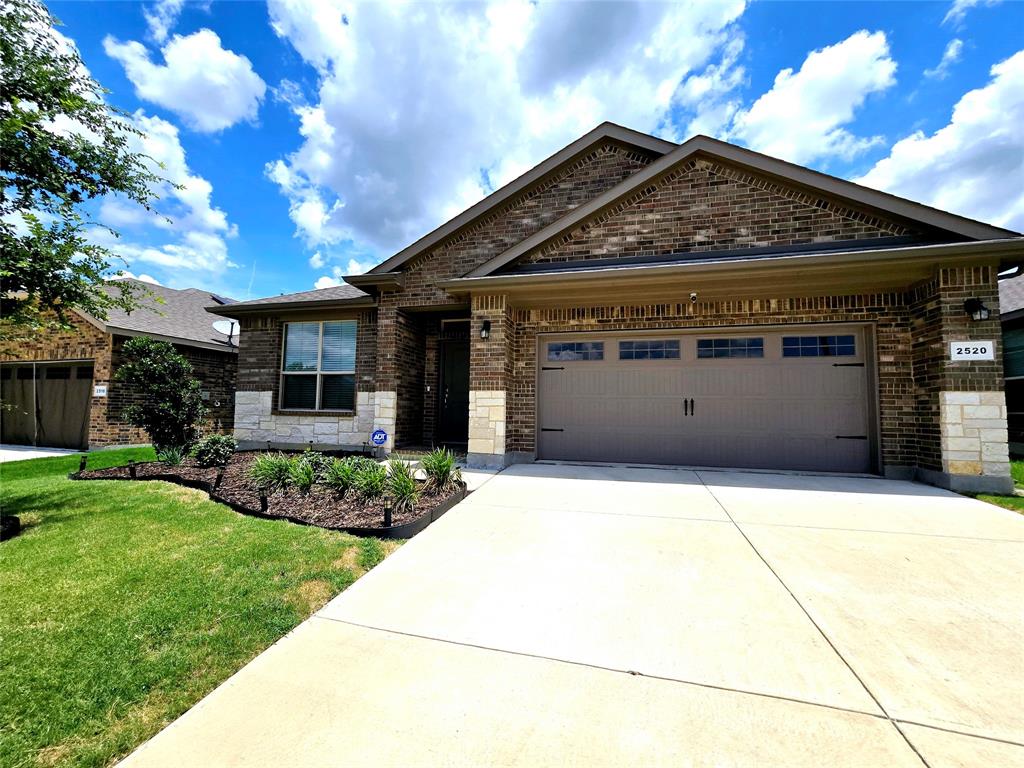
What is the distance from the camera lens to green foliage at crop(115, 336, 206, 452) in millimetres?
7023

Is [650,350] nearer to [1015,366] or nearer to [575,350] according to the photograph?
[575,350]

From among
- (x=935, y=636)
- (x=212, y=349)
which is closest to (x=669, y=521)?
(x=935, y=636)

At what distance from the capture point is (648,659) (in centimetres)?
219

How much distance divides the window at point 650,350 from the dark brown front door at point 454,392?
3682mm

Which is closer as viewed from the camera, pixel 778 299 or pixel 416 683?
pixel 416 683

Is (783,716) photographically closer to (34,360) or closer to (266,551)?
(266,551)

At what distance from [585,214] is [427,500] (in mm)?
5725

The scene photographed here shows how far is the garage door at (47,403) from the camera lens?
1130 cm

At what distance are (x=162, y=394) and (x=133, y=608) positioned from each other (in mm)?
6023

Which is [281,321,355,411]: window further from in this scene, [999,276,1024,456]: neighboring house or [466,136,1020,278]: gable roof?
[999,276,1024,456]: neighboring house

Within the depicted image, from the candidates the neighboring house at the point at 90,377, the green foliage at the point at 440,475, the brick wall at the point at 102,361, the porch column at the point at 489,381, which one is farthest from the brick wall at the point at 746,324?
the neighboring house at the point at 90,377

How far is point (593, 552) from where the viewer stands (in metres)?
3.57

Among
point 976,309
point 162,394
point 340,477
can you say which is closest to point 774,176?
point 976,309

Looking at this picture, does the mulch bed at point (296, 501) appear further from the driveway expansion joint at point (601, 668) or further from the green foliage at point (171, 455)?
the driveway expansion joint at point (601, 668)
